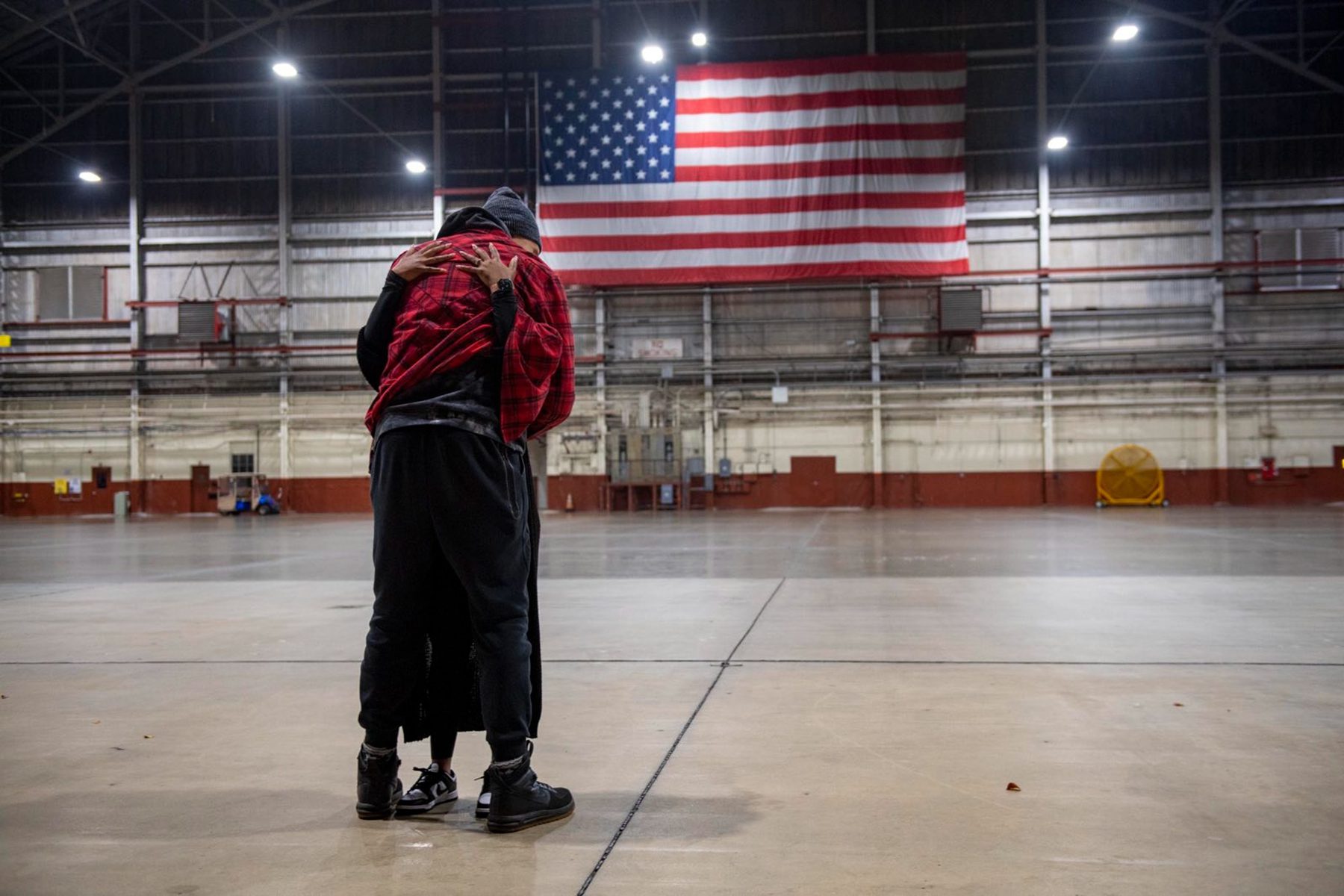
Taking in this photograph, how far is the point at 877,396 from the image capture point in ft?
90.6

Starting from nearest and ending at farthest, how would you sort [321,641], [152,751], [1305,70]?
1. [152,751]
2. [321,641]
3. [1305,70]

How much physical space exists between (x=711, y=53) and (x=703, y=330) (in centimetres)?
783

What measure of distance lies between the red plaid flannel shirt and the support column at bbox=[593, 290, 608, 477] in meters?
25.5

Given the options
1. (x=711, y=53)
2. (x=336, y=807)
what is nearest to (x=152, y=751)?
(x=336, y=807)

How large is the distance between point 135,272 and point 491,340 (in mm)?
31429

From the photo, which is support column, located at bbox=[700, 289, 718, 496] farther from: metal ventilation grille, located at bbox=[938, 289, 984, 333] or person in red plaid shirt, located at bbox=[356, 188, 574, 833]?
person in red plaid shirt, located at bbox=[356, 188, 574, 833]

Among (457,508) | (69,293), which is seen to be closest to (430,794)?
(457,508)

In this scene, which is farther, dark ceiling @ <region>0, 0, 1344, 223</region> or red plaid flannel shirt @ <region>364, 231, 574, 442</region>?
dark ceiling @ <region>0, 0, 1344, 223</region>

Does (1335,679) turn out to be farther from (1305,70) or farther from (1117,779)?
(1305,70)

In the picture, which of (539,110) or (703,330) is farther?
(703,330)

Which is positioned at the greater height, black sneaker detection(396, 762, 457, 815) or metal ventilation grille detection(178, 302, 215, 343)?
metal ventilation grille detection(178, 302, 215, 343)

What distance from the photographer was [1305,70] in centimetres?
2516

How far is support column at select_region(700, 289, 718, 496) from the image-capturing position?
2822 cm

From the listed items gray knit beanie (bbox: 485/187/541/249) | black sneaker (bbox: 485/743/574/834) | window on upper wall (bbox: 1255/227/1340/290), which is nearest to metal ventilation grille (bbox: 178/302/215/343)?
gray knit beanie (bbox: 485/187/541/249)
